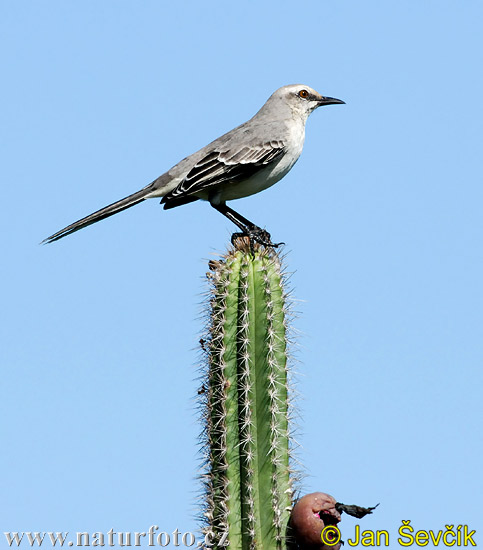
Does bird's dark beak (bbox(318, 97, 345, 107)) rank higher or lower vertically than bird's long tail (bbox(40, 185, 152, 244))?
higher

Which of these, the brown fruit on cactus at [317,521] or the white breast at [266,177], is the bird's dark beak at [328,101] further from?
the brown fruit on cactus at [317,521]

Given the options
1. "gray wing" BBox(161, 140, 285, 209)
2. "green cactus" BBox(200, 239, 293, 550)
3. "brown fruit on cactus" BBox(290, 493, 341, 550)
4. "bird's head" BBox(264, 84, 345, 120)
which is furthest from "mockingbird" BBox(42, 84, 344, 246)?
"brown fruit on cactus" BBox(290, 493, 341, 550)

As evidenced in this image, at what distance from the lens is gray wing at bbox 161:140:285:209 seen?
25.8ft

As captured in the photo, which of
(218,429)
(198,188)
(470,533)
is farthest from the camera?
(198,188)

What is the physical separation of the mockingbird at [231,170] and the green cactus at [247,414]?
2.43 m

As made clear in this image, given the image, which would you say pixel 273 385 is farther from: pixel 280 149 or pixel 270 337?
pixel 280 149

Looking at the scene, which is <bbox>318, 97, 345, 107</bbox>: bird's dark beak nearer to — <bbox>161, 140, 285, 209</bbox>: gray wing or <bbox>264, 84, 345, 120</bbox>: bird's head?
<bbox>264, 84, 345, 120</bbox>: bird's head

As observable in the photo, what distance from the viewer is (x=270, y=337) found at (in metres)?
5.05

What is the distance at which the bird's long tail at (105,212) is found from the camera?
7781 mm

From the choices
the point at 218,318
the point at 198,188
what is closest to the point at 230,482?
the point at 218,318

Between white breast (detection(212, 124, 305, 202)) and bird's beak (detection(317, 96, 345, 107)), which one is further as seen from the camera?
bird's beak (detection(317, 96, 345, 107))

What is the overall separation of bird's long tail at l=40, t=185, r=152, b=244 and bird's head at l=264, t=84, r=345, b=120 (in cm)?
196

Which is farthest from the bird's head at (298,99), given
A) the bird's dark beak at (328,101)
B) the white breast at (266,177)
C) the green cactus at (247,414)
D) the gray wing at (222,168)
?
the green cactus at (247,414)

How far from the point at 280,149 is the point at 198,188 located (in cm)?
102
